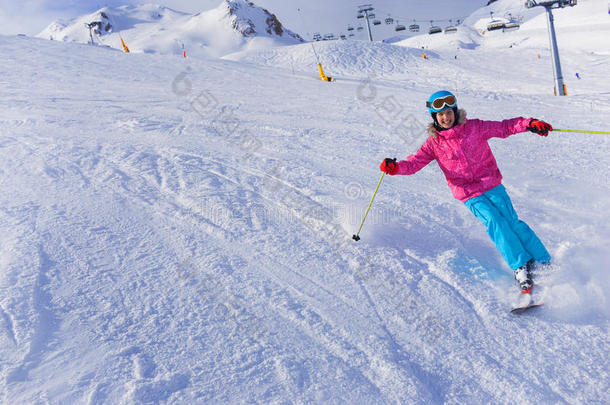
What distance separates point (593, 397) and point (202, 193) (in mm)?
3456

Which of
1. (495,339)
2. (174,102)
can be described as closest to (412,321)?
(495,339)

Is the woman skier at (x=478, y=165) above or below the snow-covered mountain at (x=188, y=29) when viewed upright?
below

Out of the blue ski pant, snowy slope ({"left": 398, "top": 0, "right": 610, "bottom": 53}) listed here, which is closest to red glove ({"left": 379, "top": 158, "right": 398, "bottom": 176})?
the blue ski pant

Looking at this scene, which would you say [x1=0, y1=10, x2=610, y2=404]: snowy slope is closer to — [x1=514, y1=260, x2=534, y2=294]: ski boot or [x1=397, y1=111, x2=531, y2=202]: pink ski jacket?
[x1=514, y1=260, x2=534, y2=294]: ski boot

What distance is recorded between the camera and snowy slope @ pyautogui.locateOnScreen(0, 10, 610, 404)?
1992mm

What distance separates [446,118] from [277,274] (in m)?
1.78

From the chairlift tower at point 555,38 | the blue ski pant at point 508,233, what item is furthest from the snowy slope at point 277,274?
the chairlift tower at point 555,38

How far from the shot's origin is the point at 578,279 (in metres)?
2.69

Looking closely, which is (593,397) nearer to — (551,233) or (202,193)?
(551,233)

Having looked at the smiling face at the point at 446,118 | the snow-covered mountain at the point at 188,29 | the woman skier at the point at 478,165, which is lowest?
the woman skier at the point at 478,165

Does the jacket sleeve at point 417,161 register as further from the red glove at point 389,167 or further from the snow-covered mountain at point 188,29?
the snow-covered mountain at point 188,29

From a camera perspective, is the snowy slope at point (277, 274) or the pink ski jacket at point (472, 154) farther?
the pink ski jacket at point (472, 154)

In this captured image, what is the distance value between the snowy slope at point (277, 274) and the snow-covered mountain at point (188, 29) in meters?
61.9

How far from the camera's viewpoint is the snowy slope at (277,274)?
1992mm
